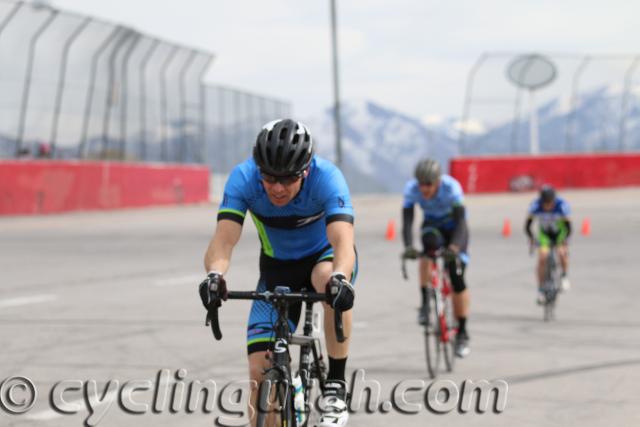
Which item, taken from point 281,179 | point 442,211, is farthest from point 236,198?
point 442,211

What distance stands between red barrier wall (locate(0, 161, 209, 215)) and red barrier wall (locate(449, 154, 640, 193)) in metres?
8.65

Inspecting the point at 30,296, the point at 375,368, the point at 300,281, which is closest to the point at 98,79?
the point at 30,296

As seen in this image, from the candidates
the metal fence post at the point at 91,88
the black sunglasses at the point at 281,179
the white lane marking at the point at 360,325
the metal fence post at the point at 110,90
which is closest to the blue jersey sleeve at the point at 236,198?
the black sunglasses at the point at 281,179

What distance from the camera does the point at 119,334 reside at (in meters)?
10.4

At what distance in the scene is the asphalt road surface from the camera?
7203 millimetres

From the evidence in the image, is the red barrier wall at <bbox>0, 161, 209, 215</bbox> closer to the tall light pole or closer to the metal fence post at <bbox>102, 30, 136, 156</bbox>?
the metal fence post at <bbox>102, 30, 136, 156</bbox>

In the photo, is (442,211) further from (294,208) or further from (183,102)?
(183,102)

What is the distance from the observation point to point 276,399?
4.56 meters

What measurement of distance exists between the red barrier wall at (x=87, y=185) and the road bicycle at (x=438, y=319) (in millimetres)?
18395

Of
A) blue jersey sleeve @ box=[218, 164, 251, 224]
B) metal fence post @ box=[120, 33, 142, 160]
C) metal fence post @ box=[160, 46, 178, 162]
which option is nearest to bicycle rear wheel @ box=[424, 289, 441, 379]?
blue jersey sleeve @ box=[218, 164, 251, 224]

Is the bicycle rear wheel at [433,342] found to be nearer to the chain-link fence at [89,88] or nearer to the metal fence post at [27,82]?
the chain-link fence at [89,88]

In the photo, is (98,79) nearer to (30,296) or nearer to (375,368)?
(30,296)

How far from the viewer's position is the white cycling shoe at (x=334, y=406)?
495cm

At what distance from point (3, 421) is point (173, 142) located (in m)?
29.0
